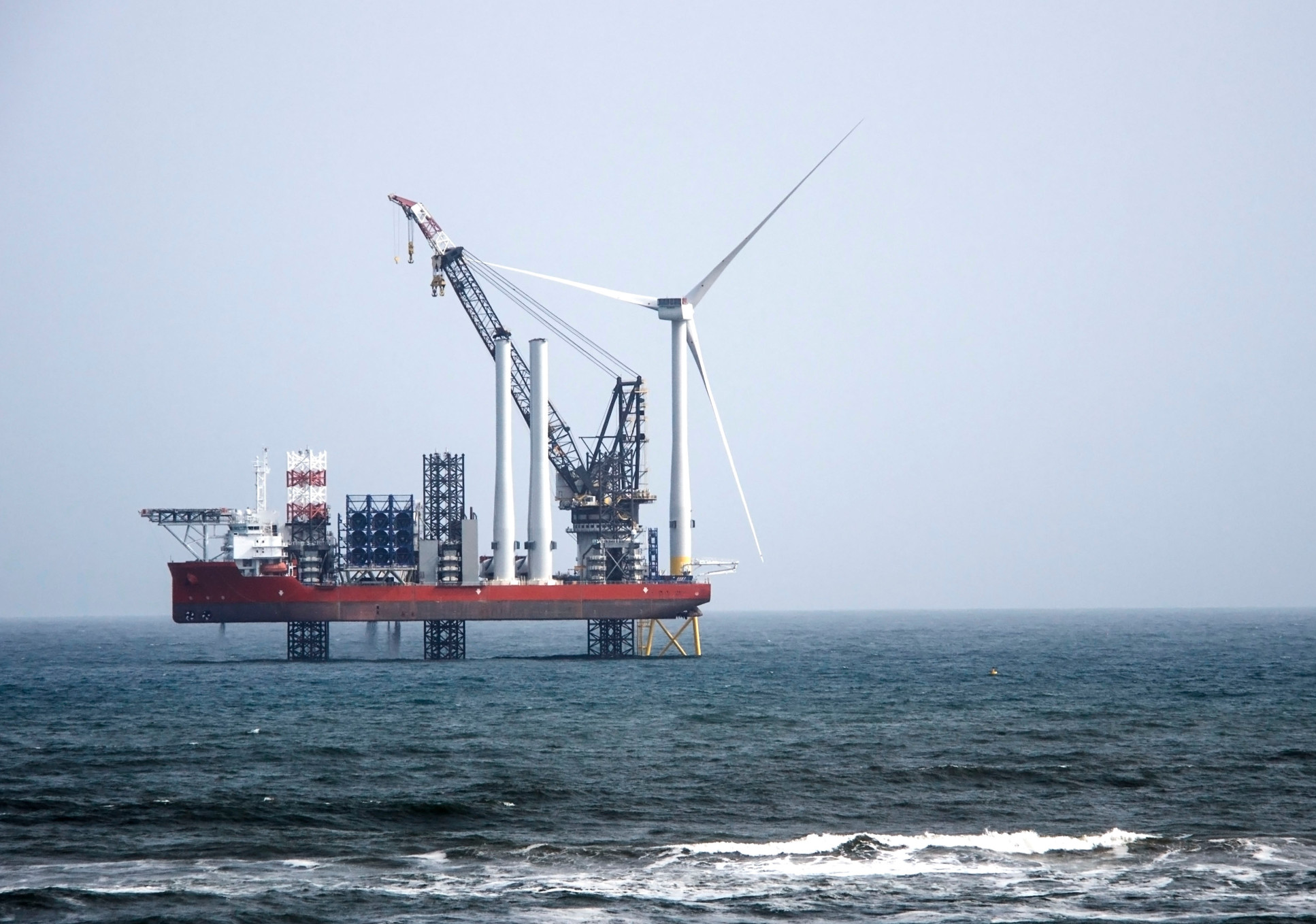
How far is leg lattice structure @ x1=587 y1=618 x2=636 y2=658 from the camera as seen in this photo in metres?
124

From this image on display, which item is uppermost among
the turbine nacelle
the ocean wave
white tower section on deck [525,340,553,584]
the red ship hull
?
the turbine nacelle

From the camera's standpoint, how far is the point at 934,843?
3775 cm

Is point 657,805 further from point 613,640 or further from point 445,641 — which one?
point 445,641

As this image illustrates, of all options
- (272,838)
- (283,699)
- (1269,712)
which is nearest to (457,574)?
(283,699)

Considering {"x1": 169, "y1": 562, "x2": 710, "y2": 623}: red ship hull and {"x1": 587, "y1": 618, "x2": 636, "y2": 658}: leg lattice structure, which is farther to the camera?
{"x1": 587, "y1": 618, "x2": 636, "y2": 658}: leg lattice structure

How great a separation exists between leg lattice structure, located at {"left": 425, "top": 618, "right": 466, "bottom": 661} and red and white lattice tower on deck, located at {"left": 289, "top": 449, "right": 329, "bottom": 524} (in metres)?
13.9

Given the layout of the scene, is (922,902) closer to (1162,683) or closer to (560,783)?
(560,783)

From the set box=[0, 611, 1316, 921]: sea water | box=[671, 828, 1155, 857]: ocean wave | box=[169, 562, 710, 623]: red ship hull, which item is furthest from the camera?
box=[169, 562, 710, 623]: red ship hull

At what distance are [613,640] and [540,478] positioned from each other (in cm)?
1779

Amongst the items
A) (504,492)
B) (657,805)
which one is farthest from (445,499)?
(657,805)

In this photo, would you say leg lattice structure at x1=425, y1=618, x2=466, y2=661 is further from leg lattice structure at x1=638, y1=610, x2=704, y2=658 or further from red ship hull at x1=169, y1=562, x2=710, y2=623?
leg lattice structure at x1=638, y1=610, x2=704, y2=658

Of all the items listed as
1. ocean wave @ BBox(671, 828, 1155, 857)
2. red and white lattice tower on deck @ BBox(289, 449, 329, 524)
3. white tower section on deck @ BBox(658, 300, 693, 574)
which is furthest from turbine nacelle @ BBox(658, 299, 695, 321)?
ocean wave @ BBox(671, 828, 1155, 857)

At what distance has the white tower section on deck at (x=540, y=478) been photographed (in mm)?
119188

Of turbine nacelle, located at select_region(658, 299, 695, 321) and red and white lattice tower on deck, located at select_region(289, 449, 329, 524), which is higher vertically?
turbine nacelle, located at select_region(658, 299, 695, 321)
